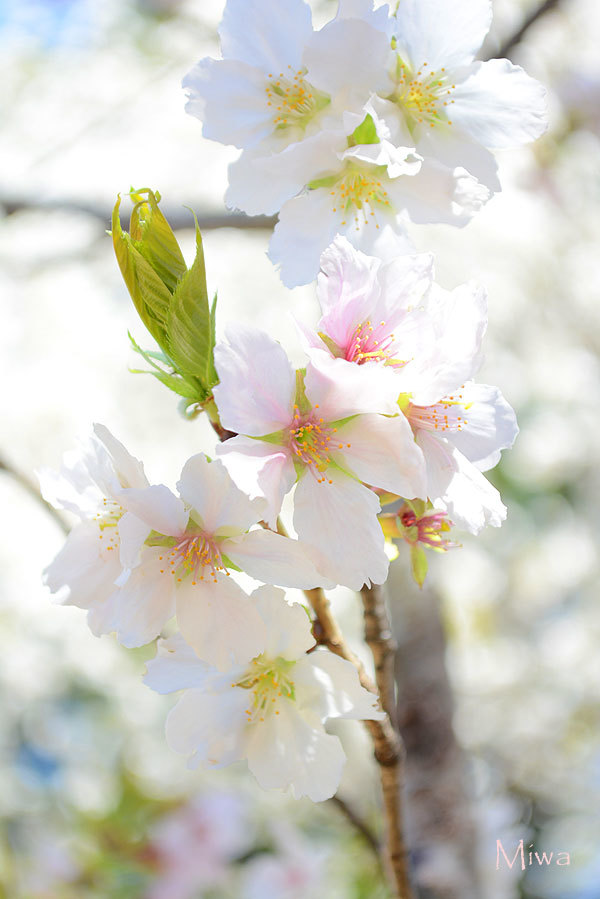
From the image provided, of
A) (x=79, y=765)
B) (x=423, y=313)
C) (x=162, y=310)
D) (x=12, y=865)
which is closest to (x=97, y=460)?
(x=162, y=310)

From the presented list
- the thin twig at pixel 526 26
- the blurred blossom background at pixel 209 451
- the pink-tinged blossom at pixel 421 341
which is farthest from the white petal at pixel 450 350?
the blurred blossom background at pixel 209 451

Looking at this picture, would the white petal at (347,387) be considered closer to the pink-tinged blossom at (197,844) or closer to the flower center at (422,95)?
the flower center at (422,95)

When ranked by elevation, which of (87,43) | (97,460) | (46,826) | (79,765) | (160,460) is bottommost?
(79,765)

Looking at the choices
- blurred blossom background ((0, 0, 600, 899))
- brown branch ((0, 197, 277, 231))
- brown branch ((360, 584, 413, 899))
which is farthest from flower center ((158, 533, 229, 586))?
blurred blossom background ((0, 0, 600, 899))

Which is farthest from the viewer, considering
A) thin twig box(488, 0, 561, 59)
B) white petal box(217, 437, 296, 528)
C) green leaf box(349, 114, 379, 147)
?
thin twig box(488, 0, 561, 59)

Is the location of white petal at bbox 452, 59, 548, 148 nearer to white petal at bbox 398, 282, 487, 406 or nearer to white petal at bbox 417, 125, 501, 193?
white petal at bbox 417, 125, 501, 193

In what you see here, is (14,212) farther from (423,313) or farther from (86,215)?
(423,313)
